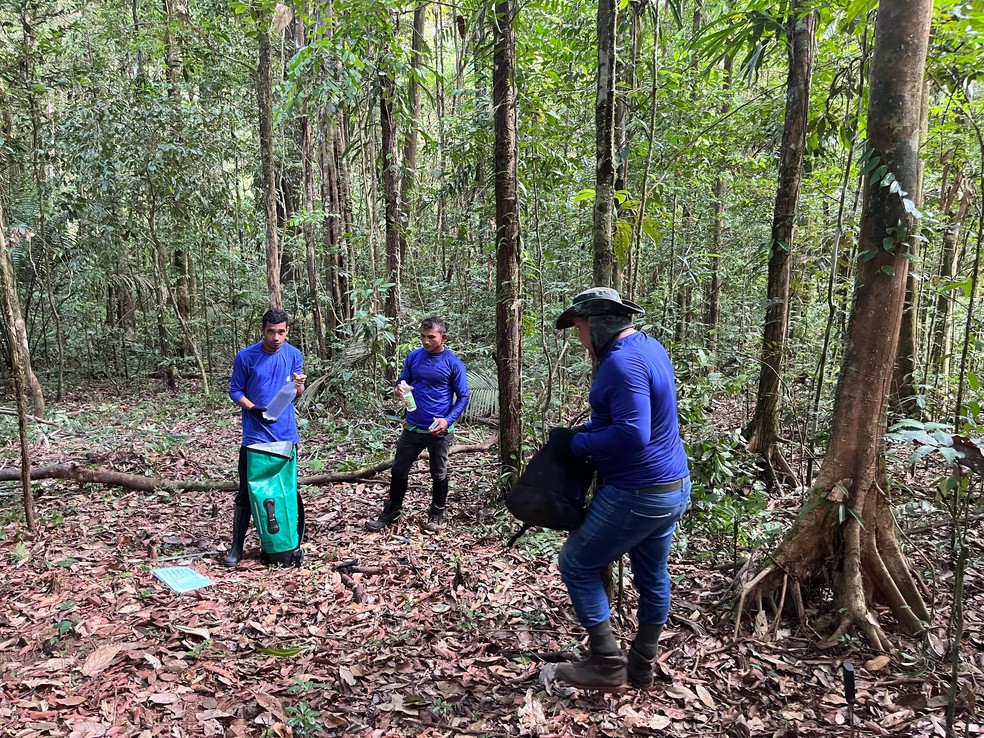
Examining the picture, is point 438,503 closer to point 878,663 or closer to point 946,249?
point 878,663

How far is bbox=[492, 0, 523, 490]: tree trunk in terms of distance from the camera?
519cm

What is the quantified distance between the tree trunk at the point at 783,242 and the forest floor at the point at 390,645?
1.79 meters

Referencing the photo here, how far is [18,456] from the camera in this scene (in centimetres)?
741

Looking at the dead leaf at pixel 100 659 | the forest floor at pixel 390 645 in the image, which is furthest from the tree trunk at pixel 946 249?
the dead leaf at pixel 100 659

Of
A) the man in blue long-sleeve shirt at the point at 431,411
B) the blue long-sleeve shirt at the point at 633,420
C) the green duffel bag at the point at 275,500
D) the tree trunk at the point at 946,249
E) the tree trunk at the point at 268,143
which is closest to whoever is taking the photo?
the blue long-sleeve shirt at the point at 633,420

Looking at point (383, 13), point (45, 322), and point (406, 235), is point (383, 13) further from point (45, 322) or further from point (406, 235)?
point (45, 322)

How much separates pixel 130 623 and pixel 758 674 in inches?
145

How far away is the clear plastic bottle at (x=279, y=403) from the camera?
4.55m

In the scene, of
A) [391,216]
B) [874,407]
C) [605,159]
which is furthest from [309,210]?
[874,407]

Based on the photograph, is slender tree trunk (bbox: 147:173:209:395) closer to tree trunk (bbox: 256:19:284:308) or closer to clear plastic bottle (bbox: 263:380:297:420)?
tree trunk (bbox: 256:19:284:308)

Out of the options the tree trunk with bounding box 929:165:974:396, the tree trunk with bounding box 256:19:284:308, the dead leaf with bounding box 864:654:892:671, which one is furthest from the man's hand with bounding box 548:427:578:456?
the tree trunk with bounding box 256:19:284:308

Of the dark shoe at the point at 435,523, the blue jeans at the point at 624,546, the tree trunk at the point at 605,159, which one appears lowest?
the dark shoe at the point at 435,523

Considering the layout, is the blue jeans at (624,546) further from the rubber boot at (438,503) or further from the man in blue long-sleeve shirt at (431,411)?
the rubber boot at (438,503)

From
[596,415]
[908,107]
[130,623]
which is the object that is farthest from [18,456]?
[908,107]
